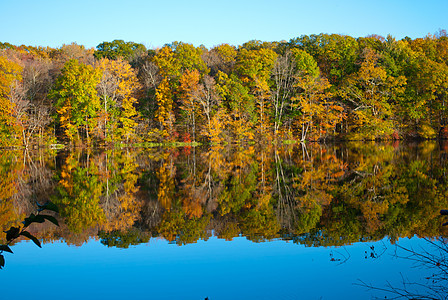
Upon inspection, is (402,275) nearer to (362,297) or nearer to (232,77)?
(362,297)

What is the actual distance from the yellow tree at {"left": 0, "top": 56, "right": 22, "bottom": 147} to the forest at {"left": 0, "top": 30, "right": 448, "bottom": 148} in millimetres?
102

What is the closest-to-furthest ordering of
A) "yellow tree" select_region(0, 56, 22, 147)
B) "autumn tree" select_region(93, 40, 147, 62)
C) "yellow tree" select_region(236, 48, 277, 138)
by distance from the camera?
1. "yellow tree" select_region(0, 56, 22, 147)
2. "yellow tree" select_region(236, 48, 277, 138)
3. "autumn tree" select_region(93, 40, 147, 62)

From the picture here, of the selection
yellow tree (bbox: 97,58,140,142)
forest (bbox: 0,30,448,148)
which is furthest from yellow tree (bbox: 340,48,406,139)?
yellow tree (bbox: 97,58,140,142)

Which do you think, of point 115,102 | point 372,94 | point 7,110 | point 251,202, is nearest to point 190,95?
point 115,102

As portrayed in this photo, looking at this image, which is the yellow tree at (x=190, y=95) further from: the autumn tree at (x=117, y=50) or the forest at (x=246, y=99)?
the autumn tree at (x=117, y=50)

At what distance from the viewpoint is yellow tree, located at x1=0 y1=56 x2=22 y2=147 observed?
37250 mm

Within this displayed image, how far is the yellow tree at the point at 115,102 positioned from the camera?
40031 mm

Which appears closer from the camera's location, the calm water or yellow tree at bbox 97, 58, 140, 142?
the calm water

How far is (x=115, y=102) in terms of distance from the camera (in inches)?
1613

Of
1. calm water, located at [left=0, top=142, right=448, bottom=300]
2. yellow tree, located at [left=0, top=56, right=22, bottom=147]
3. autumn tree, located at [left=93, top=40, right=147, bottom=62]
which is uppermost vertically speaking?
autumn tree, located at [left=93, top=40, right=147, bottom=62]

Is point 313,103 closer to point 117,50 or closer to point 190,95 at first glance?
point 190,95

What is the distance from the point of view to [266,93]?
42.3 meters

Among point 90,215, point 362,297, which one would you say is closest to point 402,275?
point 362,297

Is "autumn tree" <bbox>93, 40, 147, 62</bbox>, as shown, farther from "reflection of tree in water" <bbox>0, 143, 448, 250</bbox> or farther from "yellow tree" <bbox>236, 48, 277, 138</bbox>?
"reflection of tree in water" <bbox>0, 143, 448, 250</bbox>
